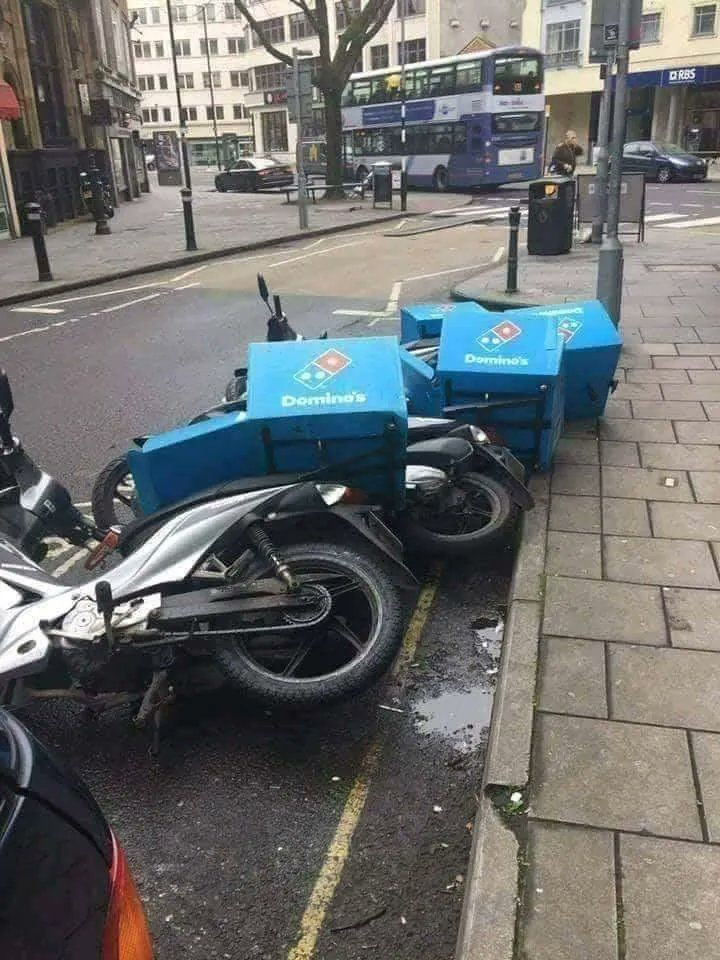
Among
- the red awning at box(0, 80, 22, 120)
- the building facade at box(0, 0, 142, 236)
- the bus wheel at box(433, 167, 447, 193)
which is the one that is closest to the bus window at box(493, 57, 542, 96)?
the bus wheel at box(433, 167, 447, 193)

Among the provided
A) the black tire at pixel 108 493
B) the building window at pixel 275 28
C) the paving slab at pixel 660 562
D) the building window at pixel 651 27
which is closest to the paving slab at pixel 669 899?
the paving slab at pixel 660 562

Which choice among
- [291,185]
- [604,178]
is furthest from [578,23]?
[604,178]

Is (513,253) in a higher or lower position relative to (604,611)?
higher

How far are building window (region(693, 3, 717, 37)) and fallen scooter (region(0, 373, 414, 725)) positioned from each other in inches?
1897

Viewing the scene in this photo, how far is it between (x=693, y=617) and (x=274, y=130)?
78.0 meters

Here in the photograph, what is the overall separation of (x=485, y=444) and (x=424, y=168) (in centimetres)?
2946

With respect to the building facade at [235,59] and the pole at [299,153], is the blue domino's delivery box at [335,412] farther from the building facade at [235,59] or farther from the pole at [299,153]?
the building facade at [235,59]

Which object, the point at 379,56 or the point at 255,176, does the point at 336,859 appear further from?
→ the point at 379,56

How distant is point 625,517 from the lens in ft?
14.4

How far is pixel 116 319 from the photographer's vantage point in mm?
11109

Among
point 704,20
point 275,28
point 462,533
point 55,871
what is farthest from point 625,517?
point 275,28

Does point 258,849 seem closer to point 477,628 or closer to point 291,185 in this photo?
point 477,628

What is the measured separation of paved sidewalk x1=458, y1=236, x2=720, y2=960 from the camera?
2.10 metres

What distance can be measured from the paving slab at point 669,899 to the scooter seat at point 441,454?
6.59ft
